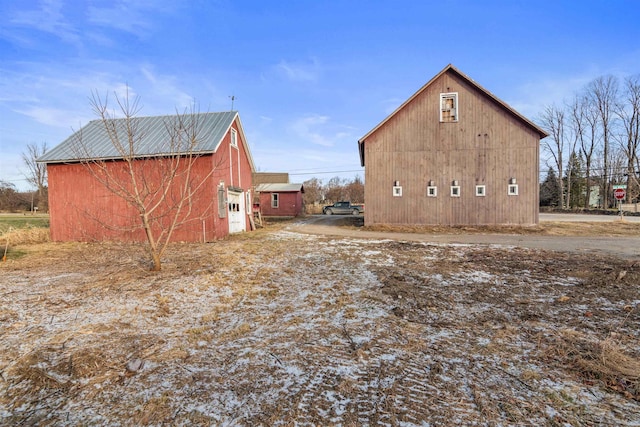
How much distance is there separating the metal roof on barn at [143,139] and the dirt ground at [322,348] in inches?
285

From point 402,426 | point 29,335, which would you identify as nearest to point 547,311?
point 402,426

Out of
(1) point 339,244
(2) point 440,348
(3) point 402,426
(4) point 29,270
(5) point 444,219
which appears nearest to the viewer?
(3) point 402,426

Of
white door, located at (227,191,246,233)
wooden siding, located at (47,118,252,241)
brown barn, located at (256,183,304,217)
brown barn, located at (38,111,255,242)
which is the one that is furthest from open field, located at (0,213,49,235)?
brown barn, located at (256,183,304,217)

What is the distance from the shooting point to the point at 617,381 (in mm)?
2662

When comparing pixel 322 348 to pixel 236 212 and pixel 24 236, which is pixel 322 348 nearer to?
pixel 236 212

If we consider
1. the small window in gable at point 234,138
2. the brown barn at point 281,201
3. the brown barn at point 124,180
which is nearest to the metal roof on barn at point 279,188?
the brown barn at point 281,201

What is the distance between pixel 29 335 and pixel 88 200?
11818mm

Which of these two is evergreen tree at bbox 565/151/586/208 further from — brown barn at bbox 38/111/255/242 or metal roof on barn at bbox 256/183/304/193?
brown barn at bbox 38/111/255/242

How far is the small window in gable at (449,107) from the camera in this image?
16766mm

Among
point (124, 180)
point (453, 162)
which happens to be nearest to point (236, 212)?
point (124, 180)

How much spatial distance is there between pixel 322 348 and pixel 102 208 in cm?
1385

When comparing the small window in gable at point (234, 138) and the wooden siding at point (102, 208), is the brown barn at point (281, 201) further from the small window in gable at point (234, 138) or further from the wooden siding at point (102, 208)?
the wooden siding at point (102, 208)

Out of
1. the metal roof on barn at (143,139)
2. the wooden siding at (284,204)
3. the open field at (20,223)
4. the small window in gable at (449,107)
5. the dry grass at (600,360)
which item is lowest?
the dry grass at (600,360)

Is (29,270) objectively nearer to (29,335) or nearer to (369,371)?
(29,335)
